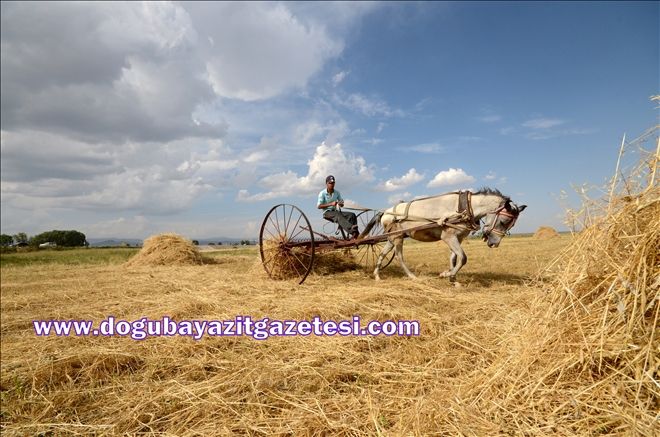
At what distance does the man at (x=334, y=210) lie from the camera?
305 inches

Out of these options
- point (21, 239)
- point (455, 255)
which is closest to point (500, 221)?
point (455, 255)

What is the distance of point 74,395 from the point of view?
9.18 ft

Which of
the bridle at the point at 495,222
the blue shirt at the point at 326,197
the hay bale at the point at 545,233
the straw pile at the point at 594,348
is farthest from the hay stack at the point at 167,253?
the hay bale at the point at 545,233

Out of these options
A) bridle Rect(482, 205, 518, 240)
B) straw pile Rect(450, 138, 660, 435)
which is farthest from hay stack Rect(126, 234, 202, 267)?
straw pile Rect(450, 138, 660, 435)

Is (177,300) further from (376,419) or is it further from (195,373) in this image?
(376,419)

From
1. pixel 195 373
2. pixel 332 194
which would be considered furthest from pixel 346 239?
pixel 195 373

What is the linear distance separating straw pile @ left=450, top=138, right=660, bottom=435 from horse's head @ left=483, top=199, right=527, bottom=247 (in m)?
4.70

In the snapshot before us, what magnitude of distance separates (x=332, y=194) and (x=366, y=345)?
5.37m

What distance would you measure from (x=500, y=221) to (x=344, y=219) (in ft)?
10.9

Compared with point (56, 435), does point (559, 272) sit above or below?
above

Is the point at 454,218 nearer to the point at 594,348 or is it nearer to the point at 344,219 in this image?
the point at 344,219

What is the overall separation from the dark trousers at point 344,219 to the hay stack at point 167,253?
7.52 metres

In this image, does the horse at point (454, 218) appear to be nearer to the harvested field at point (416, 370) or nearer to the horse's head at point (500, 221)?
the horse's head at point (500, 221)

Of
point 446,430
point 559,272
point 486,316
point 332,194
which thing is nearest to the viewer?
point 446,430
